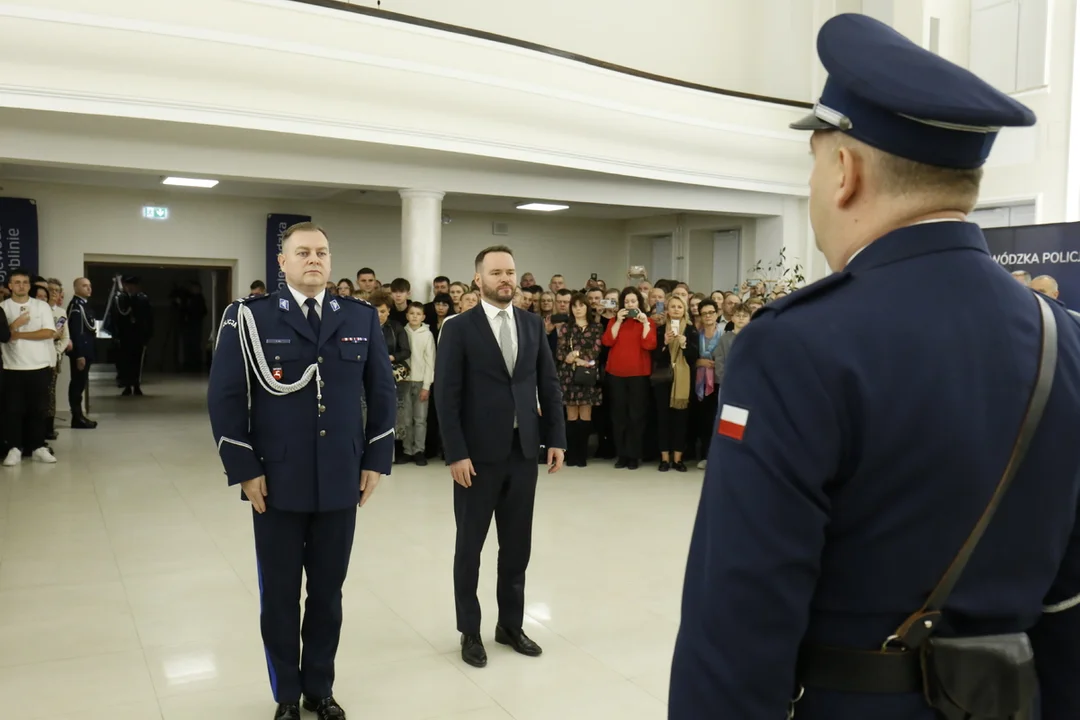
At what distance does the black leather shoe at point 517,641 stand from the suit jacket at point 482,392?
0.77m

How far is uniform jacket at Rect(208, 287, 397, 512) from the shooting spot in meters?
2.99

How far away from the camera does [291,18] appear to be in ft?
28.6

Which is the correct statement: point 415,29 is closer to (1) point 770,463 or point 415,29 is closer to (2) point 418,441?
(2) point 418,441

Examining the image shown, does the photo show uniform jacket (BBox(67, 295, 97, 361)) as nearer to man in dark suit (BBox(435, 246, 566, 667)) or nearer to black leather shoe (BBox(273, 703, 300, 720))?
man in dark suit (BBox(435, 246, 566, 667))

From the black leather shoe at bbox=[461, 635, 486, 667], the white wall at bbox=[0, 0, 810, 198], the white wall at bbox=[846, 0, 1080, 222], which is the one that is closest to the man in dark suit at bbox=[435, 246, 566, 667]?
the black leather shoe at bbox=[461, 635, 486, 667]

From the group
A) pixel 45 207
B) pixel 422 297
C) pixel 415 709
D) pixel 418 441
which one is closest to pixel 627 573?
pixel 415 709

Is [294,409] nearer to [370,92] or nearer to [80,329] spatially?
[370,92]

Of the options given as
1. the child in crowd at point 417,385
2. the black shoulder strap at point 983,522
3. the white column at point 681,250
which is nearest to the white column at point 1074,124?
the white column at point 681,250

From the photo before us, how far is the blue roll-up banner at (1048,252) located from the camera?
8.62 meters

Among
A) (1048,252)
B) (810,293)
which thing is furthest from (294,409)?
(1048,252)

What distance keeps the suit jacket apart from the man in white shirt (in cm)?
560

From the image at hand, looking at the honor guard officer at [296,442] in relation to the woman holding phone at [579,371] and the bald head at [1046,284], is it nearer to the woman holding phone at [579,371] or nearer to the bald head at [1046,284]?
the woman holding phone at [579,371]

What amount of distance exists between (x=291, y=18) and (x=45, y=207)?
219 inches

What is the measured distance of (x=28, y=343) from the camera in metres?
7.85
